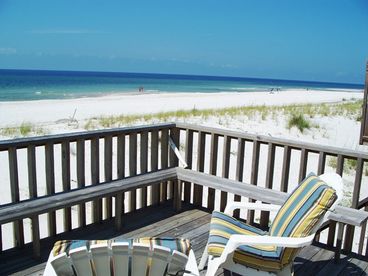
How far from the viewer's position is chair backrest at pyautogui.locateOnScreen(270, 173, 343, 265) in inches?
102

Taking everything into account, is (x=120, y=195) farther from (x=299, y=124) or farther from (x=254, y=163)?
(x=299, y=124)

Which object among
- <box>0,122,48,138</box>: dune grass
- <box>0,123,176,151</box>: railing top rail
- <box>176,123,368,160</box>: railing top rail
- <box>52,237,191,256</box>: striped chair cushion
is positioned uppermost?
<box>0,123,176,151</box>: railing top rail

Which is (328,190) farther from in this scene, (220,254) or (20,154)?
(20,154)

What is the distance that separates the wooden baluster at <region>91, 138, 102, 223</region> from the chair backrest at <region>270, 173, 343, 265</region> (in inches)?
74.0

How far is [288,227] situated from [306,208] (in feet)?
0.60

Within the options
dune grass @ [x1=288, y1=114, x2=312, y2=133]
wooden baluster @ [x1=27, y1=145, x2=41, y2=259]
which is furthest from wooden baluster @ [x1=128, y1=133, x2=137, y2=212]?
dune grass @ [x1=288, y1=114, x2=312, y2=133]

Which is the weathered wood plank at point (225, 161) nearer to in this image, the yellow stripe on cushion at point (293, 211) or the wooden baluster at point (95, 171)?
the wooden baluster at point (95, 171)

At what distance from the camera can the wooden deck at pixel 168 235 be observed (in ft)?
10.9

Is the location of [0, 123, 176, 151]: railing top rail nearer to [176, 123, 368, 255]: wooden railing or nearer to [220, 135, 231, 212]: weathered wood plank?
[176, 123, 368, 255]: wooden railing

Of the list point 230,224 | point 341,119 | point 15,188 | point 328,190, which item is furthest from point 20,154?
point 341,119

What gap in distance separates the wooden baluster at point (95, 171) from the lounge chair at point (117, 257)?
2196 millimetres

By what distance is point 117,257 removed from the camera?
1.74 metres

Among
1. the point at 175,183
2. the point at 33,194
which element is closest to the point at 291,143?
the point at 175,183

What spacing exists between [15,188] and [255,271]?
2.08 metres
